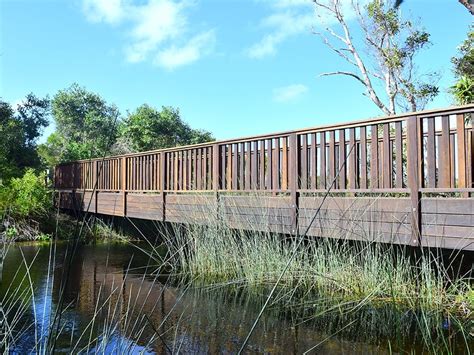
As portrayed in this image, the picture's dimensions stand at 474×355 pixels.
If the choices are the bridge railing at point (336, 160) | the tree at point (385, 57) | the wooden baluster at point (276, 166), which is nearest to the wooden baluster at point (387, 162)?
the bridge railing at point (336, 160)

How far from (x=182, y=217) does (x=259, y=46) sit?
11330 mm

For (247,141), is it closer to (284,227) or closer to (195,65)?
(284,227)

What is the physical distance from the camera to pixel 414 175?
3.75m

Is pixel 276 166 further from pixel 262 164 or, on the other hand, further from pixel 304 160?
pixel 304 160

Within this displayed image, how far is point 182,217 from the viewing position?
6098mm

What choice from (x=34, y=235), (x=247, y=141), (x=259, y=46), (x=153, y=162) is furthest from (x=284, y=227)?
(x=259, y=46)

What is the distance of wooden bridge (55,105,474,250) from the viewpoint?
357 centimetres

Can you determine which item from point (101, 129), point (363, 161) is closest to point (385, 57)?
point (363, 161)

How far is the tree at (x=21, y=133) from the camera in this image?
39.4 ft

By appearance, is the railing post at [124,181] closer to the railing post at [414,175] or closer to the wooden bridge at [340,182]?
the wooden bridge at [340,182]

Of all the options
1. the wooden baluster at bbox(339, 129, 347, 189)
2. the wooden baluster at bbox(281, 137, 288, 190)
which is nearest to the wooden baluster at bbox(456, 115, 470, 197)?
the wooden baluster at bbox(339, 129, 347, 189)

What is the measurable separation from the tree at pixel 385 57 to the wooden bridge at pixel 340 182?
814cm

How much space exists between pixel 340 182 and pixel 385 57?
1015 centimetres

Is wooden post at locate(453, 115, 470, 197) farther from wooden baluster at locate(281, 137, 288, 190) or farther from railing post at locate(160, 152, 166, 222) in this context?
railing post at locate(160, 152, 166, 222)
